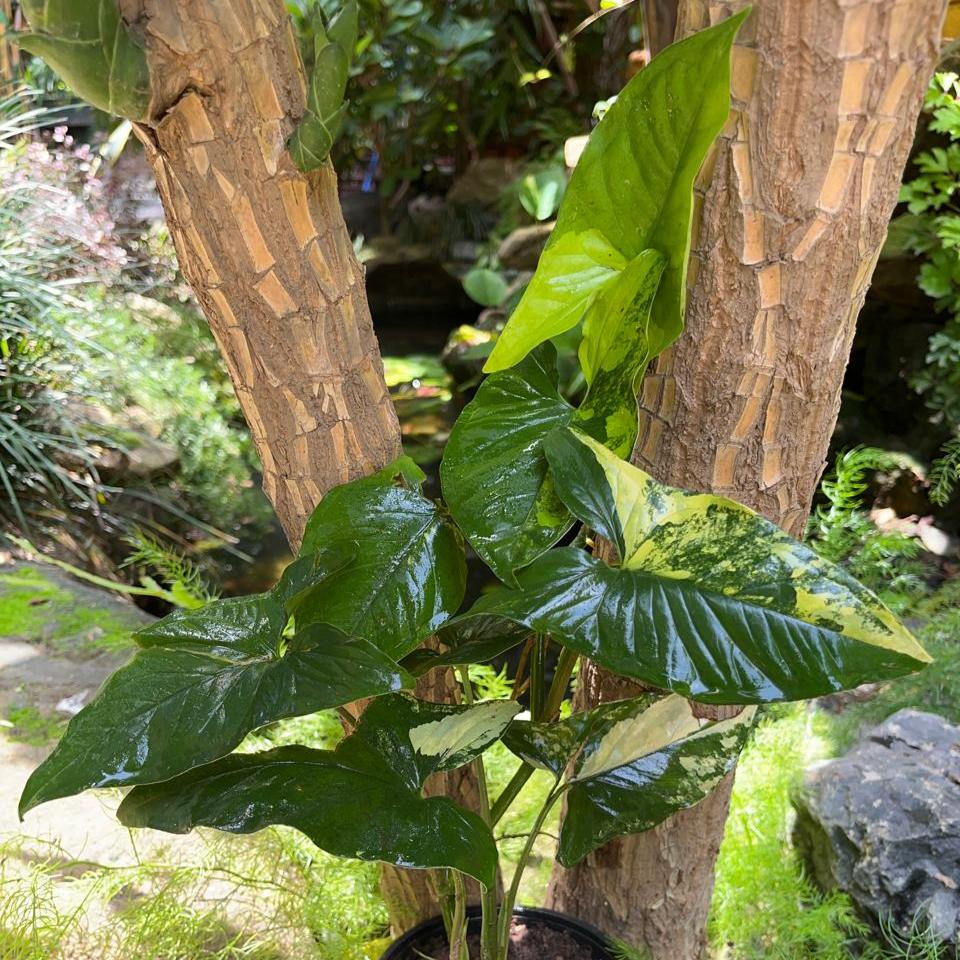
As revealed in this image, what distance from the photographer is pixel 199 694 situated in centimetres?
69

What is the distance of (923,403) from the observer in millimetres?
2967

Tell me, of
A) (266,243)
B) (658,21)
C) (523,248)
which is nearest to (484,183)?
(523,248)

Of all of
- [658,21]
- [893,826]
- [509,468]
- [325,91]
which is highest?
[658,21]

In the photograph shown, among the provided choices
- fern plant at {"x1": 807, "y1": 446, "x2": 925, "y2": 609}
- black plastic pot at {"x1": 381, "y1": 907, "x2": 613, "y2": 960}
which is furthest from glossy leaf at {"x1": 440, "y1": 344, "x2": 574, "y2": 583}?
fern plant at {"x1": 807, "y1": 446, "x2": 925, "y2": 609}

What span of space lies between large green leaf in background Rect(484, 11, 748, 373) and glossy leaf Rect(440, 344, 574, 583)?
9 centimetres

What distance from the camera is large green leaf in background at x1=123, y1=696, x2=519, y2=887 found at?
28.0 inches

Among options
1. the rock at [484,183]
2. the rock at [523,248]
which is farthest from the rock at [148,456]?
the rock at [484,183]

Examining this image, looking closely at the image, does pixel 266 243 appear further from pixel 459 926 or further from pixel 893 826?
pixel 893 826

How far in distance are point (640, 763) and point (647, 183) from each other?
1.76ft

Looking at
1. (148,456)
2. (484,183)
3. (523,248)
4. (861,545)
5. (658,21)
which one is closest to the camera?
(658,21)

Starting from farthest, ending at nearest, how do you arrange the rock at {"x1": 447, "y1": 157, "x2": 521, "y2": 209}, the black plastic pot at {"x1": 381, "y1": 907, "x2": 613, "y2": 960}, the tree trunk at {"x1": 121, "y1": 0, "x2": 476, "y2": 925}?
the rock at {"x1": 447, "y1": 157, "x2": 521, "y2": 209}
the black plastic pot at {"x1": 381, "y1": 907, "x2": 613, "y2": 960}
the tree trunk at {"x1": 121, "y1": 0, "x2": 476, "y2": 925}

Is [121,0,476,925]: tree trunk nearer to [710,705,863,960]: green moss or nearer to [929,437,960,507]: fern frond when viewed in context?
[710,705,863,960]: green moss

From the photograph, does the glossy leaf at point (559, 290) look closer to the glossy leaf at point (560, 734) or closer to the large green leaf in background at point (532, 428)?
the large green leaf in background at point (532, 428)

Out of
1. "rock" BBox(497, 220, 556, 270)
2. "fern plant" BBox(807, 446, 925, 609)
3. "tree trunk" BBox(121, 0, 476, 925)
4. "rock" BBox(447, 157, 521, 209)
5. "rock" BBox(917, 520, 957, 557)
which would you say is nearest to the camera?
"tree trunk" BBox(121, 0, 476, 925)
